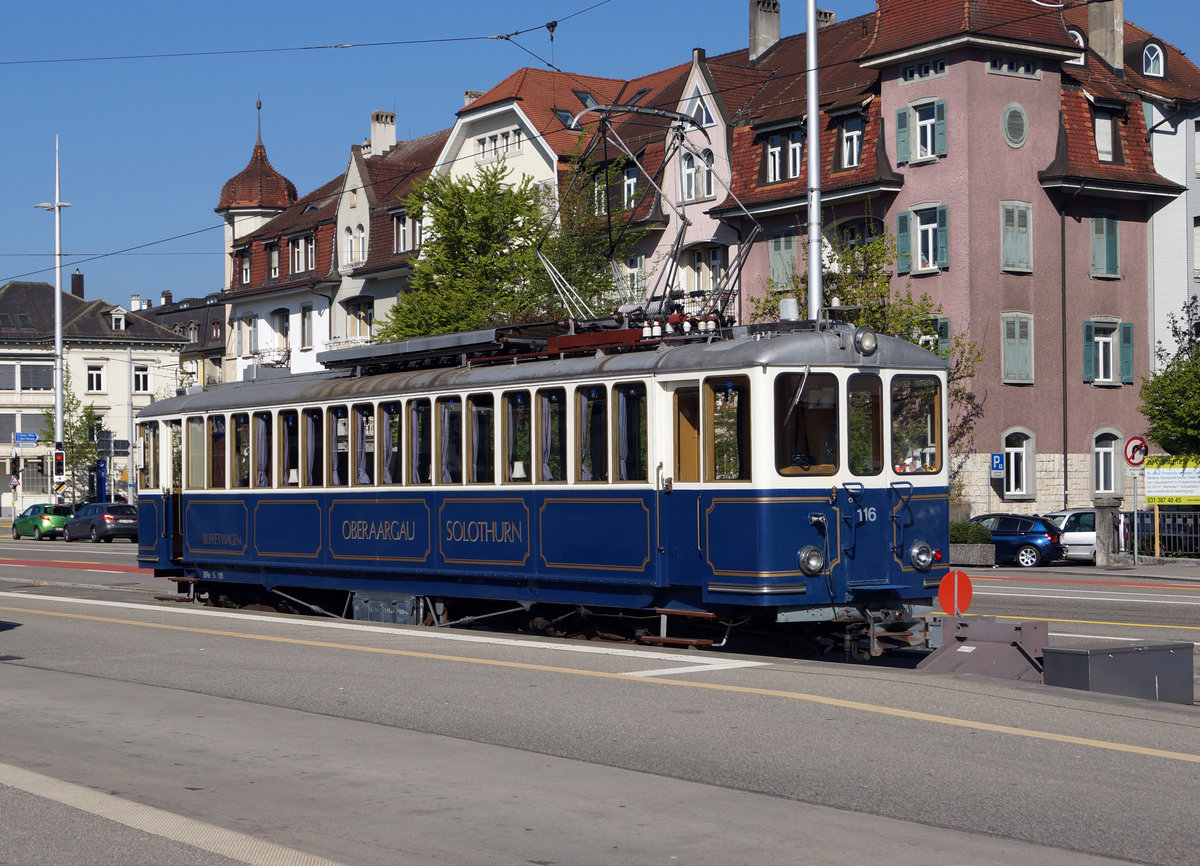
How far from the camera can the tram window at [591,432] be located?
14117mm

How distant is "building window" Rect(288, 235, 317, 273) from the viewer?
64250mm

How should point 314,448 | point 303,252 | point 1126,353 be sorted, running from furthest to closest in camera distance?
1. point 303,252
2. point 1126,353
3. point 314,448

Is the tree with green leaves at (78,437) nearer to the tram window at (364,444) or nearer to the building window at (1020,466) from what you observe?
the building window at (1020,466)

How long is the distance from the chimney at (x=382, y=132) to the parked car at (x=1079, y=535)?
42942 mm

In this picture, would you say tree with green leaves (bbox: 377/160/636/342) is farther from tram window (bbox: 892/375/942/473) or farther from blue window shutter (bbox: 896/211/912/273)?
tram window (bbox: 892/375/942/473)

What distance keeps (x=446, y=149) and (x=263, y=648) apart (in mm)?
44181

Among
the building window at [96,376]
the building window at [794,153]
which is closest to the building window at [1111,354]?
the building window at [794,153]

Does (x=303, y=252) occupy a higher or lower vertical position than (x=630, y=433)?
higher

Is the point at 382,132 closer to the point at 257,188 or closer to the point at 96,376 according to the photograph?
the point at 257,188

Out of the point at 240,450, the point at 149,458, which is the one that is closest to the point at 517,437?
the point at 240,450

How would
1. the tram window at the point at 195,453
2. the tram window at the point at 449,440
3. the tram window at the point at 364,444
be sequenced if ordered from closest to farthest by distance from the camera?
1. the tram window at the point at 449,440
2. the tram window at the point at 364,444
3. the tram window at the point at 195,453

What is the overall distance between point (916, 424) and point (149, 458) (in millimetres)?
12039

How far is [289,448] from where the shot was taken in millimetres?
18641

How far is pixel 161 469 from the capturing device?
2142 cm
